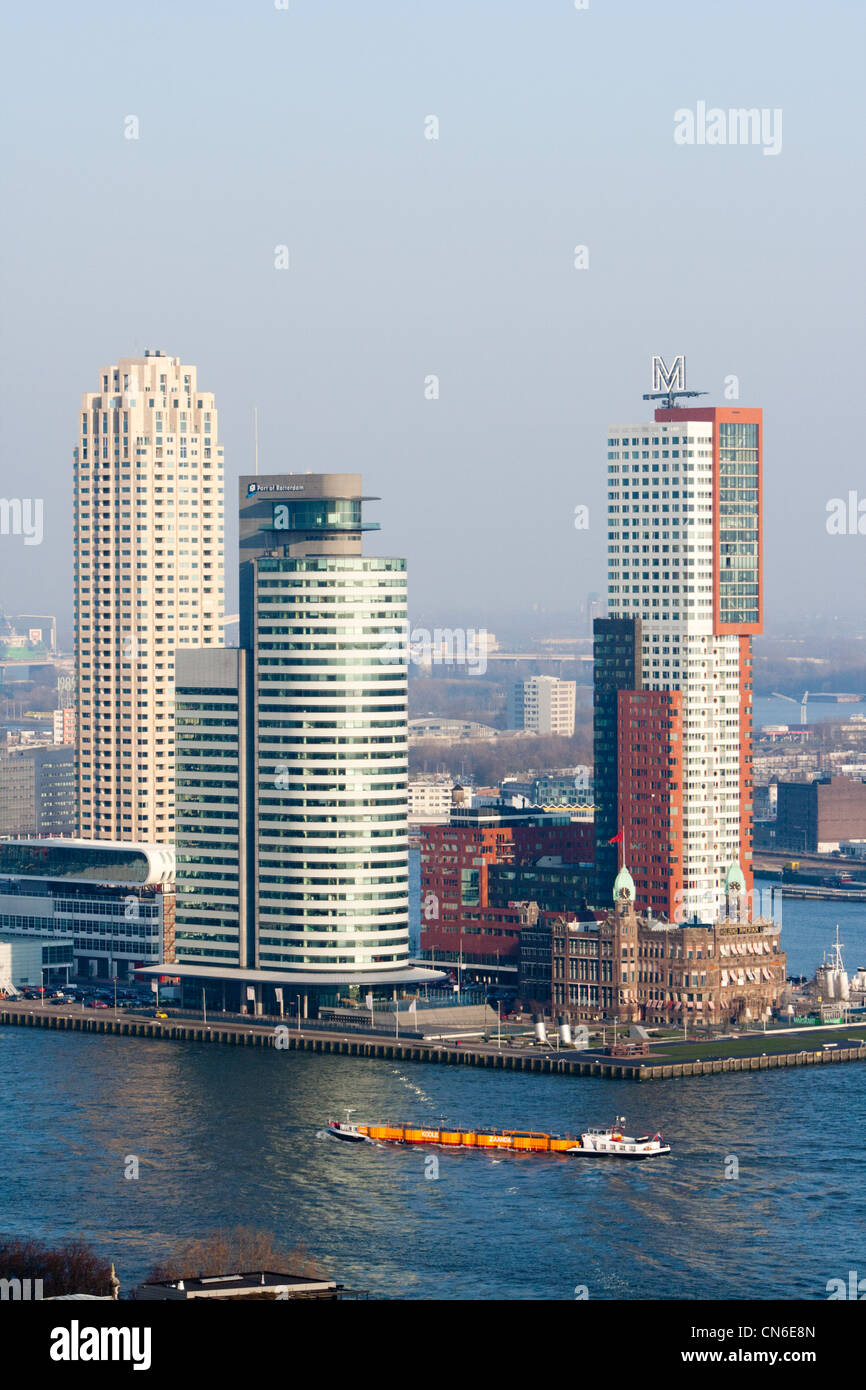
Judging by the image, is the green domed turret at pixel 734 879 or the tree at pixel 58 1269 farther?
the green domed turret at pixel 734 879

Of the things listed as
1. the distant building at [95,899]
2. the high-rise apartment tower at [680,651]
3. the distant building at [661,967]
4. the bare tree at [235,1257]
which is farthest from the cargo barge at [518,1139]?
the distant building at [95,899]

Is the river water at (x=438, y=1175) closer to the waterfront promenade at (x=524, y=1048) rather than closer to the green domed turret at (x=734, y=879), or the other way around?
the waterfront promenade at (x=524, y=1048)

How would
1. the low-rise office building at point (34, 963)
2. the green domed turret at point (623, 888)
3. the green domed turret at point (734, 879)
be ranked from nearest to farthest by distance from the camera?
1. the green domed turret at point (623, 888)
2. the green domed turret at point (734, 879)
3. the low-rise office building at point (34, 963)

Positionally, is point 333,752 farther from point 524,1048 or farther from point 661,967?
point 661,967

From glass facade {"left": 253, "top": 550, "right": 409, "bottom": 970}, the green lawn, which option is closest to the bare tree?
the green lawn

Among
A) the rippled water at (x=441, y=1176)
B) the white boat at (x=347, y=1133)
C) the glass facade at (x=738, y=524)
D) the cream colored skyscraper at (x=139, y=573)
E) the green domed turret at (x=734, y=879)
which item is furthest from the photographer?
the cream colored skyscraper at (x=139, y=573)

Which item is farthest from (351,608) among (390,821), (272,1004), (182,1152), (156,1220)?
(156,1220)

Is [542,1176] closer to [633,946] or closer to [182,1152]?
[182,1152]
